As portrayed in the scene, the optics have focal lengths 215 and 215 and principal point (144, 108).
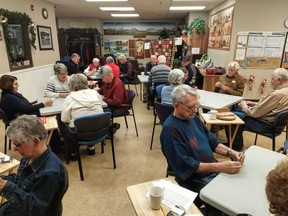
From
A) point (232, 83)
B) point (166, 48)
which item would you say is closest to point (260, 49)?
point (232, 83)

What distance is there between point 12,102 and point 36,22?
3.85 meters

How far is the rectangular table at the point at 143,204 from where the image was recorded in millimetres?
1097

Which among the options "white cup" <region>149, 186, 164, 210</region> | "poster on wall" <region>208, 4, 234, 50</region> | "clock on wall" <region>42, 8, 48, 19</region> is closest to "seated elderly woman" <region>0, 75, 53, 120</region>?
"white cup" <region>149, 186, 164, 210</region>

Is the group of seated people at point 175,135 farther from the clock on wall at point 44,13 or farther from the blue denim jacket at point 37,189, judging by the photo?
the clock on wall at point 44,13

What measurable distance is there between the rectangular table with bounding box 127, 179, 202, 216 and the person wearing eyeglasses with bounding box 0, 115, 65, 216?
0.41m

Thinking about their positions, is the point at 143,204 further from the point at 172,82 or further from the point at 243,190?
the point at 172,82

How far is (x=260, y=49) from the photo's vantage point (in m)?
5.04

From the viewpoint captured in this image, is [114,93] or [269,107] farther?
[114,93]

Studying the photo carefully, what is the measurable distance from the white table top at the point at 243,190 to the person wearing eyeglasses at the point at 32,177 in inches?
31.7

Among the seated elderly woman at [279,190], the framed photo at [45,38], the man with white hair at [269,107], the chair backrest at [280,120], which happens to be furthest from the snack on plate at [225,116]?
the framed photo at [45,38]

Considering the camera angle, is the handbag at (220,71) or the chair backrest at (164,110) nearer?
the chair backrest at (164,110)

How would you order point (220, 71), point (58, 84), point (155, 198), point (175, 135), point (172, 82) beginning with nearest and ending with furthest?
point (155, 198)
point (175, 135)
point (172, 82)
point (58, 84)
point (220, 71)

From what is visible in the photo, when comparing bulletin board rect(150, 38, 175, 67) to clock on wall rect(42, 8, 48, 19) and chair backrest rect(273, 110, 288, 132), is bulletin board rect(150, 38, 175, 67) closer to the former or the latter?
clock on wall rect(42, 8, 48, 19)

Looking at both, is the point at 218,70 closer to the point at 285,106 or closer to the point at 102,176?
the point at 285,106
